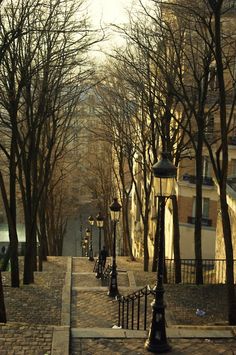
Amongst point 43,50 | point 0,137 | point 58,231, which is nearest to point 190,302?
point 43,50

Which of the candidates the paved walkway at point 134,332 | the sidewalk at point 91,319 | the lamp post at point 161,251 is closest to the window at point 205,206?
the paved walkway at point 134,332

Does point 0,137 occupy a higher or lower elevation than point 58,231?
higher

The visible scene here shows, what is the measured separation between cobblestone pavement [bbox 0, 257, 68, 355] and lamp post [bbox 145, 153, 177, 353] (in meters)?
1.96

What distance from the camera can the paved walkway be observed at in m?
9.12

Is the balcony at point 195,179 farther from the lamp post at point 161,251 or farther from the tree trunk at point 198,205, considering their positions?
the lamp post at point 161,251

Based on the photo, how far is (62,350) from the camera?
880cm

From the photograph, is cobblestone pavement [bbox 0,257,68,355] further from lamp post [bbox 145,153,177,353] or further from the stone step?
lamp post [bbox 145,153,177,353]

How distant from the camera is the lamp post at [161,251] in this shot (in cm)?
871

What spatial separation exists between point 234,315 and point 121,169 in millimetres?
17637

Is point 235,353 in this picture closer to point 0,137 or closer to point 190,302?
point 190,302

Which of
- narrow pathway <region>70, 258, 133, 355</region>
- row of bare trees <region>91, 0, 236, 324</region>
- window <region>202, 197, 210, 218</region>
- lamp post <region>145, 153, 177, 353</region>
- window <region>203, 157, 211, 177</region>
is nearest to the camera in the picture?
lamp post <region>145, 153, 177, 353</region>

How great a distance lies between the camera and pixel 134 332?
992 cm

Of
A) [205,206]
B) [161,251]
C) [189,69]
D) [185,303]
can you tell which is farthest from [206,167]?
[161,251]

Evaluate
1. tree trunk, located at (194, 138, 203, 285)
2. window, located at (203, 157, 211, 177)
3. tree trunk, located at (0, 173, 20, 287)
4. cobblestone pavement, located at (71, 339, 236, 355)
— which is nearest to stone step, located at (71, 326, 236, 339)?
cobblestone pavement, located at (71, 339, 236, 355)
